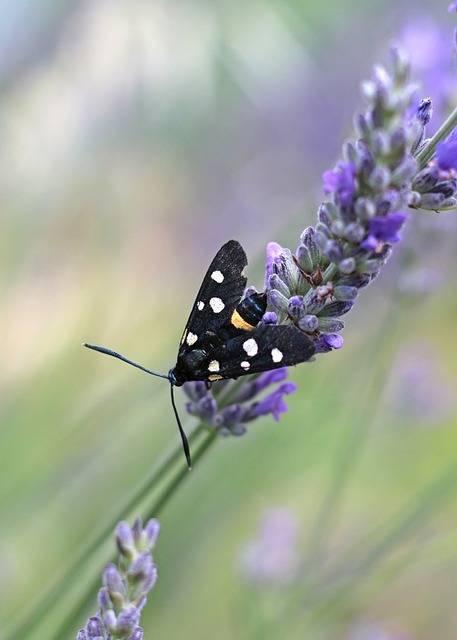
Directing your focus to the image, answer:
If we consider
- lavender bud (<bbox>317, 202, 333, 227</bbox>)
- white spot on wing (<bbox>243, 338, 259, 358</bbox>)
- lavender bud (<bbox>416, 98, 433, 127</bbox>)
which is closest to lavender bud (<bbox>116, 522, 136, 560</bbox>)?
white spot on wing (<bbox>243, 338, 259, 358</bbox>)

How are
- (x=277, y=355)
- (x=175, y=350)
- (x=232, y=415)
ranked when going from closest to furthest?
(x=277, y=355) → (x=232, y=415) → (x=175, y=350)

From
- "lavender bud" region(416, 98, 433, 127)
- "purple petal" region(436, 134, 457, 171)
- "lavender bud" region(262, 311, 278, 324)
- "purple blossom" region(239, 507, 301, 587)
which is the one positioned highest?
"lavender bud" region(416, 98, 433, 127)

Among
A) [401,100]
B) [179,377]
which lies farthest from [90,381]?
[401,100]

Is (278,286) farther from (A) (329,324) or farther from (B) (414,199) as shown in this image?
(B) (414,199)

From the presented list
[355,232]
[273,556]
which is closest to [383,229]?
[355,232]

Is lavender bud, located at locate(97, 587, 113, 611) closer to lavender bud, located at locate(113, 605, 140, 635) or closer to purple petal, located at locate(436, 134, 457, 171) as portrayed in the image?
lavender bud, located at locate(113, 605, 140, 635)

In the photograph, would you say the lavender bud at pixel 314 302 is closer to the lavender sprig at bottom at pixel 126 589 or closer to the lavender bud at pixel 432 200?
the lavender bud at pixel 432 200
